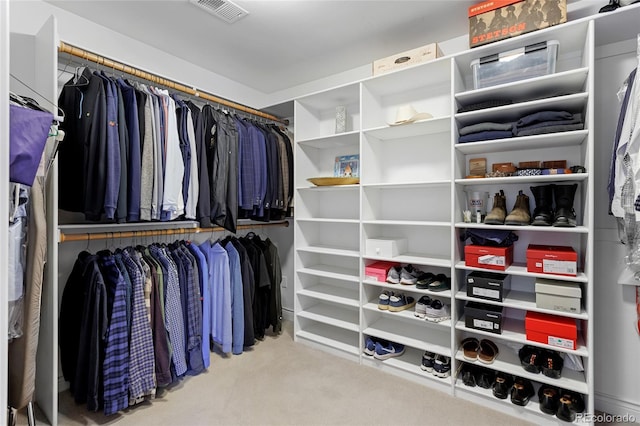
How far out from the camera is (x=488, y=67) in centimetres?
194

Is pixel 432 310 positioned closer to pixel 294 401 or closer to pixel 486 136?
pixel 294 401

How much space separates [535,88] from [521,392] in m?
1.78

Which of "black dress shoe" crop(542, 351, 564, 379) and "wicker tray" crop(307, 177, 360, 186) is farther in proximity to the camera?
"wicker tray" crop(307, 177, 360, 186)

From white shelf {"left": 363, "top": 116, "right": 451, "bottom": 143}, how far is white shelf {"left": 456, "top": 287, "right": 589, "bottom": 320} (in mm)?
1147

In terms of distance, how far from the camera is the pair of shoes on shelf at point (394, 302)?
230 cm

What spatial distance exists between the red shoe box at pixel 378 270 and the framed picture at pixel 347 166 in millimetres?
838

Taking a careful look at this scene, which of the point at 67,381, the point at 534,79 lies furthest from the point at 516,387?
the point at 67,381

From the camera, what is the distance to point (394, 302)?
2.31m

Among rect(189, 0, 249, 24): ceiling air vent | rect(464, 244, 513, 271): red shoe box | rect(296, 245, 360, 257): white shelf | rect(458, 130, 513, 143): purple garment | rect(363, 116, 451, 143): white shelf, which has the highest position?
rect(189, 0, 249, 24): ceiling air vent

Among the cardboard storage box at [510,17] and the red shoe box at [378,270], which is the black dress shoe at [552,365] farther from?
the cardboard storage box at [510,17]

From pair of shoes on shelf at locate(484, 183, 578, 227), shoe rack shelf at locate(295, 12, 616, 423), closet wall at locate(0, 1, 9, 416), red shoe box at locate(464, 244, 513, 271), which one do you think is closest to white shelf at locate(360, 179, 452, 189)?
shoe rack shelf at locate(295, 12, 616, 423)

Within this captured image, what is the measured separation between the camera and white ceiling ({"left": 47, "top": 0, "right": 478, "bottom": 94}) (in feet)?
6.61

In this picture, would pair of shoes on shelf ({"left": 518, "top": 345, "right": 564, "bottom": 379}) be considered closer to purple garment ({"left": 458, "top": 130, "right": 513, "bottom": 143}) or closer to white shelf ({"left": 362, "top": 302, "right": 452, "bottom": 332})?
white shelf ({"left": 362, "top": 302, "right": 452, "bottom": 332})

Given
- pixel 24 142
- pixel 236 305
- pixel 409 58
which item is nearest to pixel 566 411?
pixel 236 305
